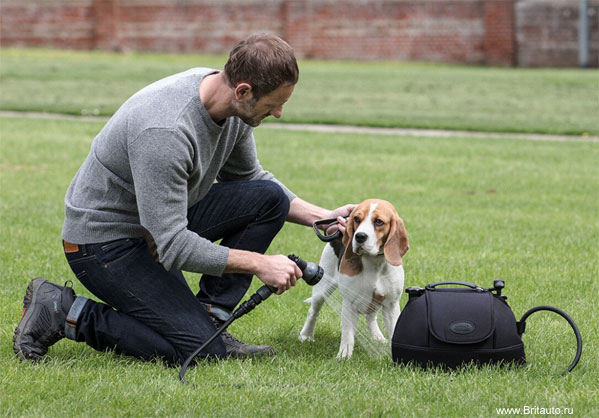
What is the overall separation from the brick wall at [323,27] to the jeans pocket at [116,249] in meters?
30.3

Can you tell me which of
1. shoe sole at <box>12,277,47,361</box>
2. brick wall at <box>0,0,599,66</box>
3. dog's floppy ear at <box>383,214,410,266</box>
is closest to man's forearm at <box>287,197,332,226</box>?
dog's floppy ear at <box>383,214,410,266</box>

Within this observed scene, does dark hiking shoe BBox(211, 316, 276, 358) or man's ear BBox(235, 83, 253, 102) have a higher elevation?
man's ear BBox(235, 83, 253, 102)

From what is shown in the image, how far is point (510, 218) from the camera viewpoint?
27.0 feet

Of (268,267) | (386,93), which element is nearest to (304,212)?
(268,267)

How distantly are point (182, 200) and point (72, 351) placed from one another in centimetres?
113

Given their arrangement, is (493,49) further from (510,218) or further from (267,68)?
(267,68)

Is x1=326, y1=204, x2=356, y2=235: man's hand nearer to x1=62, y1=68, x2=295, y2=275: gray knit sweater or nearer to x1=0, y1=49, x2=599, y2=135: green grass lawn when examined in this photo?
x1=62, y1=68, x2=295, y2=275: gray knit sweater

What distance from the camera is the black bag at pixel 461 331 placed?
13.2 ft

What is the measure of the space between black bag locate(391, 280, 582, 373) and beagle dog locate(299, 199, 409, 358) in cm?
31

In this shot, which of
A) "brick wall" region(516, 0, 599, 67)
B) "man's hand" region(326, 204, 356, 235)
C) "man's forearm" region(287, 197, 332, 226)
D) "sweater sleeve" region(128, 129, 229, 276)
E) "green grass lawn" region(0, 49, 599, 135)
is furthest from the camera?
"brick wall" region(516, 0, 599, 67)

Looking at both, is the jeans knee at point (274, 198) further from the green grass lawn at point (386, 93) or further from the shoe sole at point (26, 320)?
the green grass lawn at point (386, 93)

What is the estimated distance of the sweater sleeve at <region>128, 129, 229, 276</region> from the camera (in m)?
3.83

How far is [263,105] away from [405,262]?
9.21 feet

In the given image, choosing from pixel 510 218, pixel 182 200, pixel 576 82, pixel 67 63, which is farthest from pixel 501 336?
pixel 67 63
